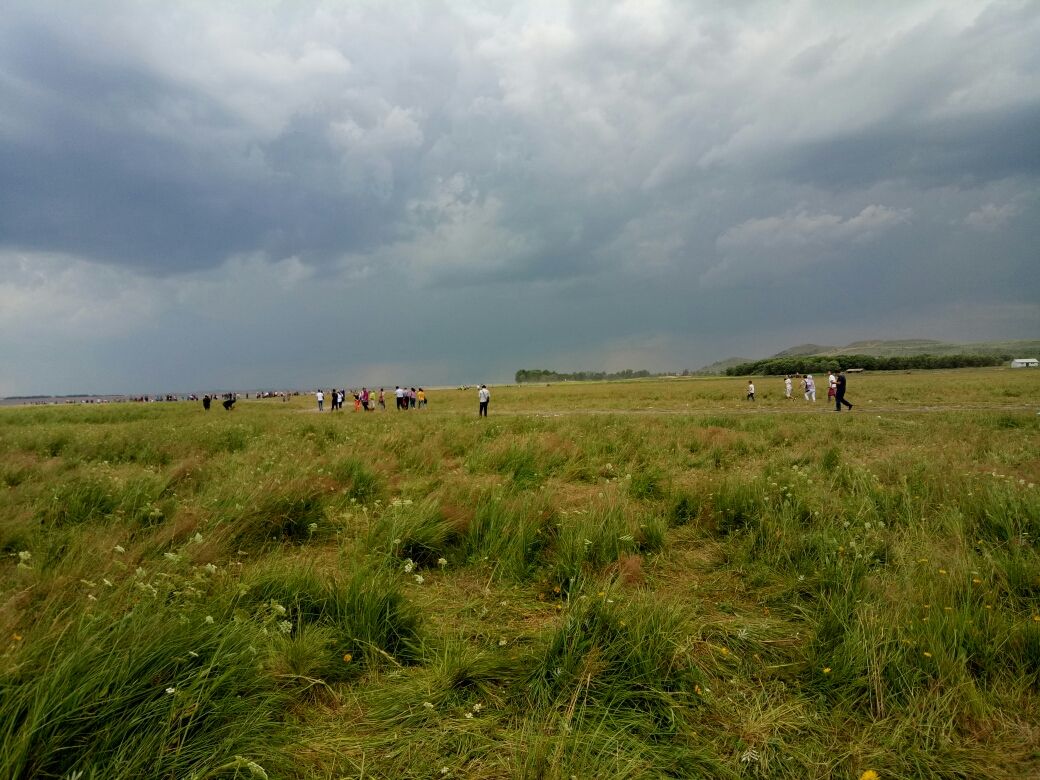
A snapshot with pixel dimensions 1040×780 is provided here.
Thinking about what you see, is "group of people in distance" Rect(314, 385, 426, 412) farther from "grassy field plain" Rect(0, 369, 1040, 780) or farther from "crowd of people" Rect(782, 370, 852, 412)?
"grassy field plain" Rect(0, 369, 1040, 780)

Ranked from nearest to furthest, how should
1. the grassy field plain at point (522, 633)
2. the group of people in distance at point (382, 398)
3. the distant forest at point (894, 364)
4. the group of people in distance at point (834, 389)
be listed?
the grassy field plain at point (522, 633) → the group of people in distance at point (834, 389) → the group of people in distance at point (382, 398) → the distant forest at point (894, 364)

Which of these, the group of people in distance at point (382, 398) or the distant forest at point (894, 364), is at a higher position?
the group of people in distance at point (382, 398)

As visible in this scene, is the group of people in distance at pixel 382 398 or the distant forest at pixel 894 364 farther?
the distant forest at pixel 894 364

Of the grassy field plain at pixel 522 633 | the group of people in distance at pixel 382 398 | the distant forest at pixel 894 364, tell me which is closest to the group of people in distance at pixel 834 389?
the grassy field plain at pixel 522 633

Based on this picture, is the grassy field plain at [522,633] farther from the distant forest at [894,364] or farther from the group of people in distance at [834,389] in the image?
the distant forest at [894,364]

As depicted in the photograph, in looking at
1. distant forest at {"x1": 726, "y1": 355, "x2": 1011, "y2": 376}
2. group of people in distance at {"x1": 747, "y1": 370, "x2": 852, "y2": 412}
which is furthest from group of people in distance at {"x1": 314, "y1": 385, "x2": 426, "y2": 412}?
distant forest at {"x1": 726, "y1": 355, "x2": 1011, "y2": 376}

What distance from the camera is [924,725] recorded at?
2.48 metres

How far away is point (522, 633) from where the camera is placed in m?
3.42

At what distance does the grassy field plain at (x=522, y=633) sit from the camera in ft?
7.47

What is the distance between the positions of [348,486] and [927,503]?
24.8ft

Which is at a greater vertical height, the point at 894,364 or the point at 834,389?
the point at 834,389

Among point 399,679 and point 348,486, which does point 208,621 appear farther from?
point 348,486

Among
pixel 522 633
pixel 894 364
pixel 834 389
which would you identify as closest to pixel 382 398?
pixel 834 389

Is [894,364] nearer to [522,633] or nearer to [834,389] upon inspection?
[834,389]
